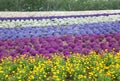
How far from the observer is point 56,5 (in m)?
18.8

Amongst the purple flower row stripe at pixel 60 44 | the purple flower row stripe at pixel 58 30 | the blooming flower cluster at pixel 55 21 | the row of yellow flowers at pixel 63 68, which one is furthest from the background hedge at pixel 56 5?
the row of yellow flowers at pixel 63 68

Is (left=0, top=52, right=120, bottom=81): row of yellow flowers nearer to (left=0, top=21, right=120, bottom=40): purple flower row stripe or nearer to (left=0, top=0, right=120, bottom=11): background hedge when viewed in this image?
(left=0, top=21, right=120, bottom=40): purple flower row stripe

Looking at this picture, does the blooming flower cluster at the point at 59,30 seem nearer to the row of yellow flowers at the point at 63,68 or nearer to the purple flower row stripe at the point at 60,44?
the purple flower row stripe at the point at 60,44

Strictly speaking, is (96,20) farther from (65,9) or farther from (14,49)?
(65,9)

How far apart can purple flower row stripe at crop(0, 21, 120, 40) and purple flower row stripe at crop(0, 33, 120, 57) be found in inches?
17.1

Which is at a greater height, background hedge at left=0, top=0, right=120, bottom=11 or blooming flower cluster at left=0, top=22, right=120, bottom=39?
blooming flower cluster at left=0, top=22, right=120, bottom=39

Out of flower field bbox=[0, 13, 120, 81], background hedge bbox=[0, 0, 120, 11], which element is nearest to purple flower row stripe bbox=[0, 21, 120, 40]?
flower field bbox=[0, 13, 120, 81]

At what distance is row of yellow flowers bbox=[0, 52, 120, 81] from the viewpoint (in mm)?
6078

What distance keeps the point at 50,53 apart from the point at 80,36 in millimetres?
1658

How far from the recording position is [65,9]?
736 inches

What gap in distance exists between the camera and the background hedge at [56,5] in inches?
722

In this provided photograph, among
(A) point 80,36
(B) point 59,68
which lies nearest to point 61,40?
(A) point 80,36

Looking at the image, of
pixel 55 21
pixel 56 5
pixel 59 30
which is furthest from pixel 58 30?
pixel 56 5

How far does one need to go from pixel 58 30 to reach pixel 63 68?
397 centimetres
